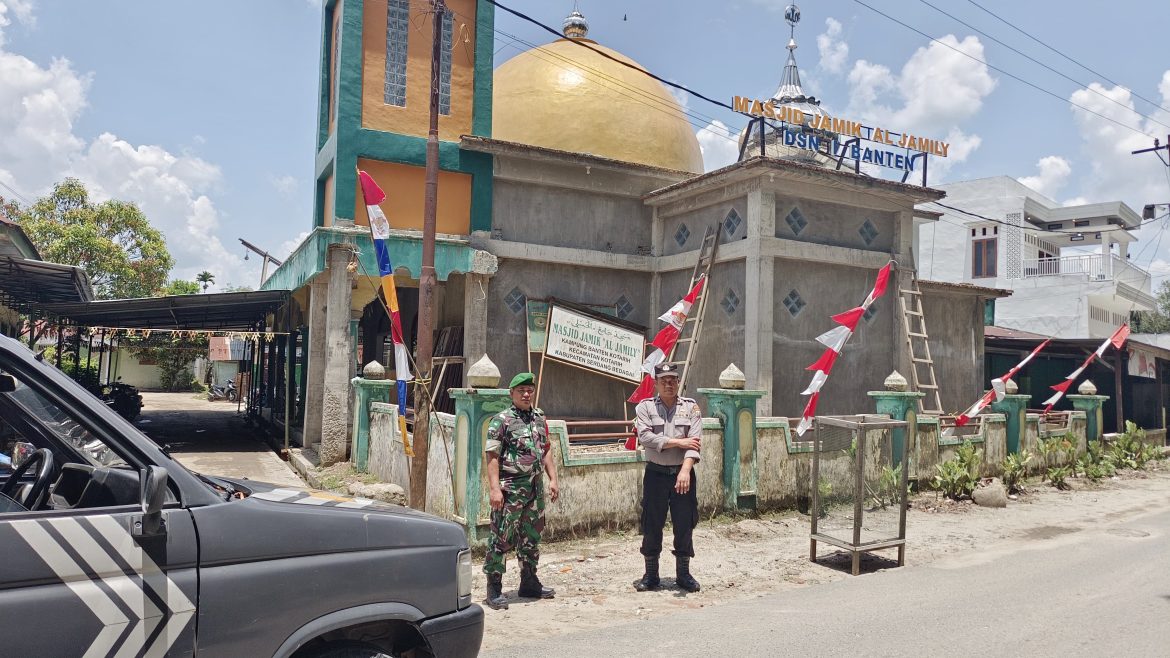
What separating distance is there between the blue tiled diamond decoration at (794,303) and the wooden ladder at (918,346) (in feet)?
7.19

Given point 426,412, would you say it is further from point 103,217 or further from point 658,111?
point 103,217

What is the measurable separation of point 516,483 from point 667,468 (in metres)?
1.31

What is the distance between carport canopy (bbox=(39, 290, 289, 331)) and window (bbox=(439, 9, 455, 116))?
17.4 feet

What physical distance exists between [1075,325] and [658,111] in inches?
670

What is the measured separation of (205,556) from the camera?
2.56m

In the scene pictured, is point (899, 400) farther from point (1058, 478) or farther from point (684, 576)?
point (684, 576)

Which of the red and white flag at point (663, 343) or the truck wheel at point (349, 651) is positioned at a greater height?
the red and white flag at point (663, 343)

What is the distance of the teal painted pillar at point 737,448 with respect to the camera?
9.21 meters

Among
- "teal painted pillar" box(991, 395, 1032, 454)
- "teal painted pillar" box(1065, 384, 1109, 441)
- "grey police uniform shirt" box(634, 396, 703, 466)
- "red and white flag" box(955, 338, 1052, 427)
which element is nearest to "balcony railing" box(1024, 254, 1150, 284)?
"teal painted pillar" box(1065, 384, 1109, 441)

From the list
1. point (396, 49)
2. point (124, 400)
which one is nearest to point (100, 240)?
point (124, 400)

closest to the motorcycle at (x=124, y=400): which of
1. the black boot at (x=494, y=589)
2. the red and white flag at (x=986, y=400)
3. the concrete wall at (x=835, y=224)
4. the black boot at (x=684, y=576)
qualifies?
the concrete wall at (x=835, y=224)

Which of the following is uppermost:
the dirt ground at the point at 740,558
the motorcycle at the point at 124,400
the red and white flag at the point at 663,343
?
the red and white flag at the point at 663,343

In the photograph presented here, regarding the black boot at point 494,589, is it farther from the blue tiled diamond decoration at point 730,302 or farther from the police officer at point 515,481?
the blue tiled diamond decoration at point 730,302

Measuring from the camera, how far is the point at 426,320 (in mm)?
8883
